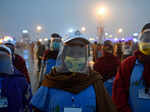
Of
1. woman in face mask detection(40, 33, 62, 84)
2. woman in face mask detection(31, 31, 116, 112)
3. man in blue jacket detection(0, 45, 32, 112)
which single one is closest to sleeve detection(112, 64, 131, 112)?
woman in face mask detection(31, 31, 116, 112)

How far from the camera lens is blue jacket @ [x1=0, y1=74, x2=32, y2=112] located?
8.46ft

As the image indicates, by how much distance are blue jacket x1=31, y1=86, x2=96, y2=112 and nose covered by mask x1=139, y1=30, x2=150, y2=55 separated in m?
1.17

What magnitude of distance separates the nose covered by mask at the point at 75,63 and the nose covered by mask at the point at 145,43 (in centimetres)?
107

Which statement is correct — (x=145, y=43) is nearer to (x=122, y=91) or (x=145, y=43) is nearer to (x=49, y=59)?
(x=122, y=91)

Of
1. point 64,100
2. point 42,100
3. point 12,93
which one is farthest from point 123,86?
point 12,93

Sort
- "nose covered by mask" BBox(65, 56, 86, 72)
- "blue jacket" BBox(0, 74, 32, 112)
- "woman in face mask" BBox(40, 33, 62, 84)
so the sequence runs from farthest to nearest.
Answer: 1. "woman in face mask" BBox(40, 33, 62, 84)
2. "blue jacket" BBox(0, 74, 32, 112)
3. "nose covered by mask" BBox(65, 56, 86, 72)

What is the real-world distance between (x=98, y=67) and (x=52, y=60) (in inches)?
53.4

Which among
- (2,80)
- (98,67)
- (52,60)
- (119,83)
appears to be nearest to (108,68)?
(98,67)

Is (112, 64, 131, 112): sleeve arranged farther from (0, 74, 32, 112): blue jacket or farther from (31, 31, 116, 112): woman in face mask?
(0, 74, 32, 112): blue jacket

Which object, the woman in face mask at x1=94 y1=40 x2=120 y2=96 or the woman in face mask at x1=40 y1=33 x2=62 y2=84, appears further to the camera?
the woman in face mask at x1=40 y1=33 x2=62 y2=84

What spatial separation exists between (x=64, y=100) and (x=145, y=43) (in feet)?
5.35

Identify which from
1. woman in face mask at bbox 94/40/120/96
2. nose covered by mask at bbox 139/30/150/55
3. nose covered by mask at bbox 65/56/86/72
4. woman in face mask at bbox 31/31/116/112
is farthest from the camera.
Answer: woman in face mask at bbox 94/40/120/96

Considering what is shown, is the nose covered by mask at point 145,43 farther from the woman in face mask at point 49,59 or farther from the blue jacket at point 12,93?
the woman in face mask at point 49,59

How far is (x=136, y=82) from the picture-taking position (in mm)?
2674
